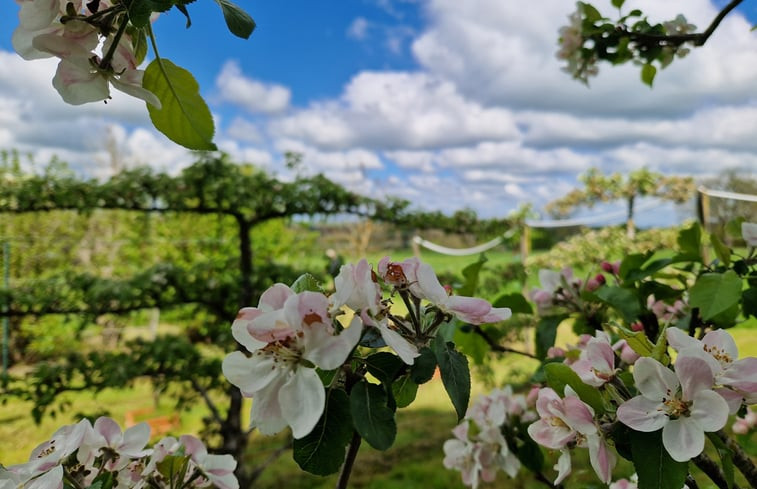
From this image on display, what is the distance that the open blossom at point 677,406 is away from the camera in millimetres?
410

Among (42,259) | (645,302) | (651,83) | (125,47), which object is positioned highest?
(651,83)

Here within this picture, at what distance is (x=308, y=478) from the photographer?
2.85 m

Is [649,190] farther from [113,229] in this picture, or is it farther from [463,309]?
[463,309]

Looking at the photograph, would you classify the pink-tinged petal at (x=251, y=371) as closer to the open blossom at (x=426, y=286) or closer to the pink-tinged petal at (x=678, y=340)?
the open blossom at (x=426, y=286)

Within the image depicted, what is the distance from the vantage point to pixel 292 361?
348 millimetres

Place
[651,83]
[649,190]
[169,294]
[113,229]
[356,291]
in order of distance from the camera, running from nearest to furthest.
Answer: [356,291]
[651,83]
[169,294]
[113,229]
[649,190]

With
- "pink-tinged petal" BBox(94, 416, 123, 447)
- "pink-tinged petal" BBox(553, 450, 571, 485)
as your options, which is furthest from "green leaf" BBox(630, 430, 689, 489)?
"pink-tinged petal" BBox(94, 416, 123, 447)

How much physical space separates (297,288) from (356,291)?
0.07 metres

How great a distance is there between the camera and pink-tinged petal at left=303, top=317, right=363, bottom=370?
1.07 feet

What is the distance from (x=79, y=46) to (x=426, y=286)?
11.9 inches

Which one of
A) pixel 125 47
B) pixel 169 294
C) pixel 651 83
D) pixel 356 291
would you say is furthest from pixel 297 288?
pixel 169 294

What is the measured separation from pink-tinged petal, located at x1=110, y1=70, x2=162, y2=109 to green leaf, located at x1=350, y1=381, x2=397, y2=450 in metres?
0.25

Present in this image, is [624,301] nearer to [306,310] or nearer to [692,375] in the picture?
[692,375]

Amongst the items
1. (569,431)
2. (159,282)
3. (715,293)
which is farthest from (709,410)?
(159,282)
